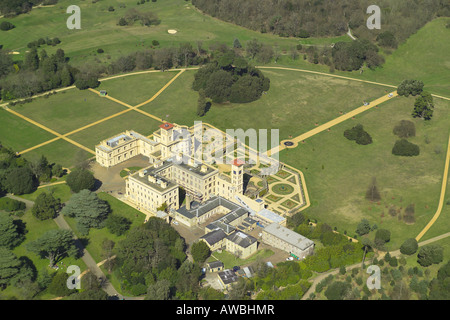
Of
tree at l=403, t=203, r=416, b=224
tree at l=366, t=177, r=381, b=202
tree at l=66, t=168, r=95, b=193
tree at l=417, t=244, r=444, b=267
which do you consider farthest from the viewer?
tree at l=366, t=177, r=381, b=202

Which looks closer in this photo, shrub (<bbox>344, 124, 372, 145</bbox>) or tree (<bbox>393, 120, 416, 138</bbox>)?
shrub (<bbox>344, 124, 372, 145</bbox>)

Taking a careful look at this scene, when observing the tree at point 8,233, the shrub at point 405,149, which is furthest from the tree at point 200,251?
the shrub at point 405,149

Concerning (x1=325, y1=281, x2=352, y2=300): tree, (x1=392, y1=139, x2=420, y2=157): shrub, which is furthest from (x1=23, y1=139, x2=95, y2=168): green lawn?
(x1=392, y1=139, x2=420, y2=157): shrub

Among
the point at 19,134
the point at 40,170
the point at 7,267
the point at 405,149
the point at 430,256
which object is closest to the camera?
the point at 7,267

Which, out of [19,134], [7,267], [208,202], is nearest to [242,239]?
[208,202]

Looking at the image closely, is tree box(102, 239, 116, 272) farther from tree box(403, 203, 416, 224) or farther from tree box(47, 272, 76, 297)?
tree box(403, 203, 416, 224)

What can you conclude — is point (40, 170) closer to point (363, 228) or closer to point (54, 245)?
point (54, 245)

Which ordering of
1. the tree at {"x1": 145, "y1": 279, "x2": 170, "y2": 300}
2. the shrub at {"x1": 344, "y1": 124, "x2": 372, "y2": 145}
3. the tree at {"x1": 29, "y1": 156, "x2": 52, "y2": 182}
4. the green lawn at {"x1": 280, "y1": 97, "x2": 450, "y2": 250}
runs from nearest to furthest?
the tree at {"x1": 145, "y1": 279, "x2": 170, "y2": 300}
the green lawn at {"x1": 280, "y1": 97, "x2": 450, "y2": 250}
the tree at {"x1": 29, "y1": 156, "x2": 52, "y2": 182}
the shrub at {"x1": 344, "y1": 124, "x2": 372, "y2": 145}
